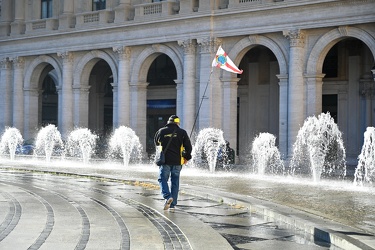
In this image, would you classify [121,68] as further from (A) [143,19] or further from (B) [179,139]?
(B) [179,139]

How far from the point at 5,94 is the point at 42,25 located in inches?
244

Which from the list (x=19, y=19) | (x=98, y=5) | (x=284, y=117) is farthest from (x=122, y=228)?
(x=19, y=19)

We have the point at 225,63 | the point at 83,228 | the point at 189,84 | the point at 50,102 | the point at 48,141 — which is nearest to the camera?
the point at 83,228

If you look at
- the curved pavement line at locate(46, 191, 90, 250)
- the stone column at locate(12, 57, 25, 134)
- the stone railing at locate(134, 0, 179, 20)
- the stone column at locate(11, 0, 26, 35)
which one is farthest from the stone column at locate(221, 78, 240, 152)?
the curved pavement line at locate(46, 191, 90, 250)

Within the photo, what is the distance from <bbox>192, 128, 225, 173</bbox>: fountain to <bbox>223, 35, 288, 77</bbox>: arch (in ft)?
11.8

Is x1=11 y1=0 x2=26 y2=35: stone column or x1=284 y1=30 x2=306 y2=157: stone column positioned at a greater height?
x1=11 y1=0 x2=26 y2=35: stone column

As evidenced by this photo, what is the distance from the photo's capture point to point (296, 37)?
34562 millimetres

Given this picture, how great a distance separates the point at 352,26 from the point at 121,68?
52.1ft

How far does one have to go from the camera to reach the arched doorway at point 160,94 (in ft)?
158

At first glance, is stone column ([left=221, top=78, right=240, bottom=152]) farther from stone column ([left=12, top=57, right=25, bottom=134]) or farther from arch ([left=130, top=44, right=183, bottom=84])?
stone column ([left=12, top=57, right=25, bottom=134])

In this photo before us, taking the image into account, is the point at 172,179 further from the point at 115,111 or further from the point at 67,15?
the point at 67,15

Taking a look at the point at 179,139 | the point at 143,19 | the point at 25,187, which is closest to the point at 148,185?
the point at 25,187

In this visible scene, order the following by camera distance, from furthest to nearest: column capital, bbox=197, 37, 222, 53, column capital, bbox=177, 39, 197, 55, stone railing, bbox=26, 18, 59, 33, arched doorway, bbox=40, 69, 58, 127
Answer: arched doorway, bbox=40, 69, 58, 127, stone railing, bbox=26, 18, 59, 33, column capital, bbox=177, 39, 197, 55, column capital, bbox=197, 37, 222, 53

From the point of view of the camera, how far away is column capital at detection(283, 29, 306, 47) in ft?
113
